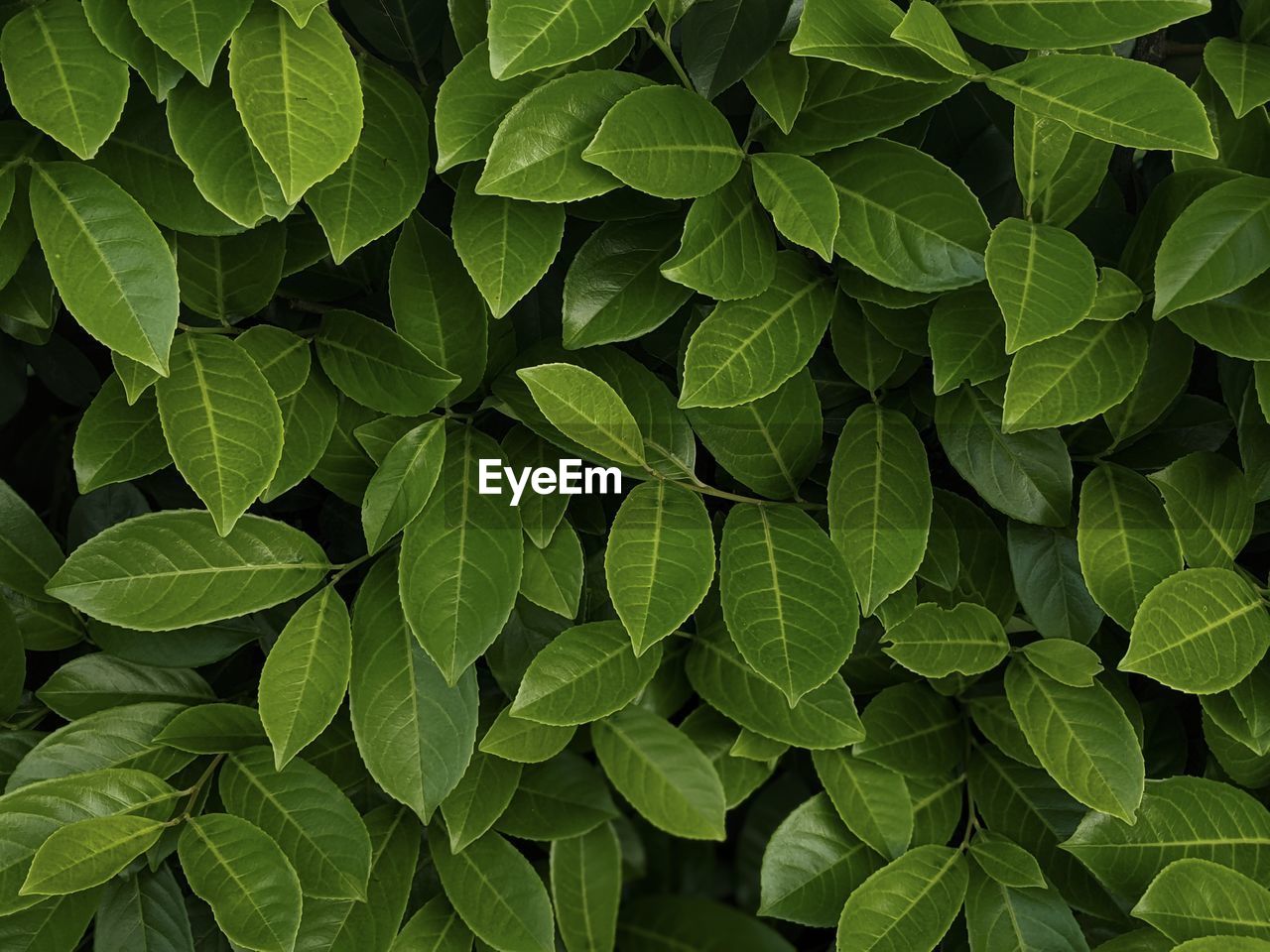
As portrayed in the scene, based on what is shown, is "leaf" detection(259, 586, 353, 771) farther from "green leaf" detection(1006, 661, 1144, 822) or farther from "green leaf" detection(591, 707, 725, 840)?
"green leaf" detection(1006, 661, 1144, 822)

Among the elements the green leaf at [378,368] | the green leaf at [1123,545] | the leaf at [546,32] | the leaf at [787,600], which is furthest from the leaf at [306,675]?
the green leaf at [1123,545]

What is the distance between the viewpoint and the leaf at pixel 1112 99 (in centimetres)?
57

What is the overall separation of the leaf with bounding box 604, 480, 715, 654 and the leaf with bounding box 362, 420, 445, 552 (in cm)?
12

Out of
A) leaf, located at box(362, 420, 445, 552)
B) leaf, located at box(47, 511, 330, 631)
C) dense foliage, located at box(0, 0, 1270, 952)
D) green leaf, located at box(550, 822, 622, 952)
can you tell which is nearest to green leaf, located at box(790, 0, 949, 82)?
dense foliage, located at box(0, 0, 1270, 952)

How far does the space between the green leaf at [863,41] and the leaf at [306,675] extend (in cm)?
43

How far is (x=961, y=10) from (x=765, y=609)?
359mm

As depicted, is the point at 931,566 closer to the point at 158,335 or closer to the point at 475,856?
the point at 475,856

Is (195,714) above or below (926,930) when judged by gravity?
above

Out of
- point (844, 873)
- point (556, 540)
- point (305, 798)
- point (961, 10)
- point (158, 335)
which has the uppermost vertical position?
point (961, 10)

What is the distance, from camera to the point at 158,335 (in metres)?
0.60

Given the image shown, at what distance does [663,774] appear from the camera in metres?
0.76

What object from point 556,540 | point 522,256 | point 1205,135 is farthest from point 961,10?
point 556,540

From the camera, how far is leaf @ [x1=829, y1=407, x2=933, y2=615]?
0.67 metres

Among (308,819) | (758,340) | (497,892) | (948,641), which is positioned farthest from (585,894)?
(758,340)
